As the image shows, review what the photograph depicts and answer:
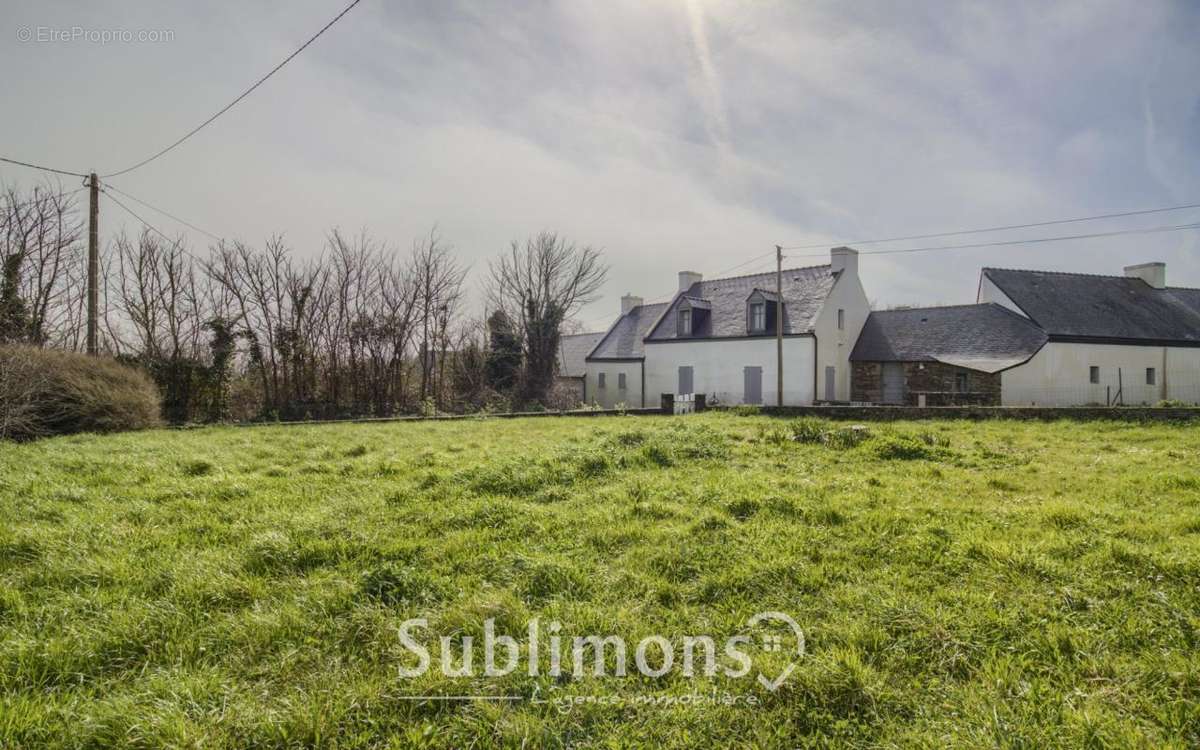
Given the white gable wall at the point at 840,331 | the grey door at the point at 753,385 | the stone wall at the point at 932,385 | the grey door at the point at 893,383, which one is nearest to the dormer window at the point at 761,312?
the grey door at the point at 753,385

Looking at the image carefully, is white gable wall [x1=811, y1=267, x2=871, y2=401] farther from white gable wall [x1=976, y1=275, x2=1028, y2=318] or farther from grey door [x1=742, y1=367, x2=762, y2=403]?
white gable wall [x1=976, y1=275, x2=1028, y2=318]

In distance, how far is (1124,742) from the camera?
7.59 feet

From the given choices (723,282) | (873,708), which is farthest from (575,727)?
(723,282)

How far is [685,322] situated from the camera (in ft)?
92.4

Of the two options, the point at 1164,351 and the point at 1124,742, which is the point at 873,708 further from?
the point at 1164,351

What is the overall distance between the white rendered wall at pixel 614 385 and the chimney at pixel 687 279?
4.90 meters

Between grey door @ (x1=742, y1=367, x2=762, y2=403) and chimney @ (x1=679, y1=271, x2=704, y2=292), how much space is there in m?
7.24

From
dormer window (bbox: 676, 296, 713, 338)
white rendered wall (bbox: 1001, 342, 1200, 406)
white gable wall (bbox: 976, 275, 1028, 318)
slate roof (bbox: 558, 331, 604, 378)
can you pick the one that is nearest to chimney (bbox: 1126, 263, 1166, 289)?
A: white rendered wall (bbox: 1001, 342, 1200, 406)

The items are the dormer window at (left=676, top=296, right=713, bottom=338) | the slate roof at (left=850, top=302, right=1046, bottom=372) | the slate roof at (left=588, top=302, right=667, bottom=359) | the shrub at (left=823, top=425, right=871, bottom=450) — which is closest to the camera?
the shrub at (left=823, top=425, right=871, bottom=450)

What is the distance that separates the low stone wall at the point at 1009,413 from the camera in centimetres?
1398

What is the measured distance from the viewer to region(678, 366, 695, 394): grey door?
91.1 ft

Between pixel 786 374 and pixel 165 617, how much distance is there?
23.6 meters

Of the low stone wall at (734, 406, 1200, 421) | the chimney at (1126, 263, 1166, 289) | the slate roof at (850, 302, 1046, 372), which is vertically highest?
the chimney at (1126, 263, 1166, 289)
